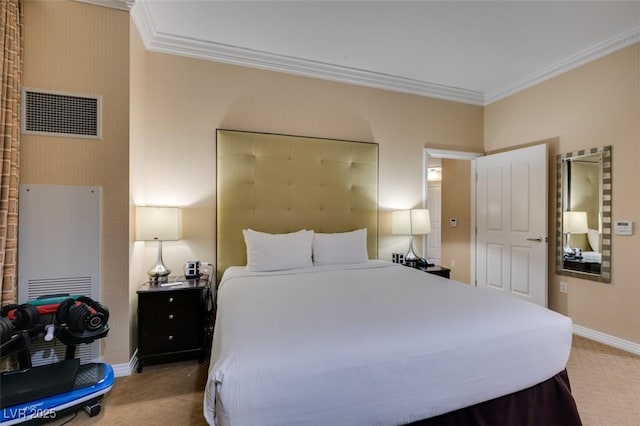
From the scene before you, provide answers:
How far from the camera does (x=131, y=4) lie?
7.57ft

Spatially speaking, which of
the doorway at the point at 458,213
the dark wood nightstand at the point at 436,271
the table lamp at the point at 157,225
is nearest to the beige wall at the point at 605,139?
the doorway at the point at 458,213

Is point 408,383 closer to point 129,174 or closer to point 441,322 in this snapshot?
point 441,322

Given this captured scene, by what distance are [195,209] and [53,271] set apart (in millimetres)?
1142

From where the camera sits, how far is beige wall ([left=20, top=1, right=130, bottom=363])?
7.04 feet

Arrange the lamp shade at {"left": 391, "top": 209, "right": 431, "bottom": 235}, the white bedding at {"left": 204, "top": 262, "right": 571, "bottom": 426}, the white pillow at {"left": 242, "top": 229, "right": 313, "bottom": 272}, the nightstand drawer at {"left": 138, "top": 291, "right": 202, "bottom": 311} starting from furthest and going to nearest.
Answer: the lamp shade at {"left": 391, "top": 209, "right": 431, "bottom": 235} < the white pillow at {"left": 242, "top": 229, "right": 313, "bottom": 272} < the nightstand drawer at {"left": 138, "top": 291, "right": 202, "bottom": 311} < the white bedding at {"left": 204, "top": 262, "right": 571, "bottom": 426}

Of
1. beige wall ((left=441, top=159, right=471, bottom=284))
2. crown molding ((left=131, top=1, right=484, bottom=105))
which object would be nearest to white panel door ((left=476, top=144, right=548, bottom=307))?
beige wall ((left=441, top=159, right=471, bottom=284))

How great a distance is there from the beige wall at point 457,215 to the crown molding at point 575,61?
1.10m

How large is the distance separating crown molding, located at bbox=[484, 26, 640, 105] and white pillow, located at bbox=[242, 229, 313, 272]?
128 inches

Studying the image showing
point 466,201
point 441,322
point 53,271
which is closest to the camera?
point 441,322

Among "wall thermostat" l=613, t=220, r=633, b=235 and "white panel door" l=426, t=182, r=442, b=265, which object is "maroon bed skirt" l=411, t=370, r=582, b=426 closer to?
"wall thermostat" l=613, t=220, r=633, b=235

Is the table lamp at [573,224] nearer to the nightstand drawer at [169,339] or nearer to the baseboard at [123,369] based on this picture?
the nightstand drawer at [169,339]

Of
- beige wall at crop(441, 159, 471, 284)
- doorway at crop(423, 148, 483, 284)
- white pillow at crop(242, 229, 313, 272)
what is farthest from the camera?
beige wall at crop(441, 159, 471, 284)

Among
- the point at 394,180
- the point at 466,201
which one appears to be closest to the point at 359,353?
the point at 394,180

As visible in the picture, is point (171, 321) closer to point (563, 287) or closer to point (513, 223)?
point (513, 223)
